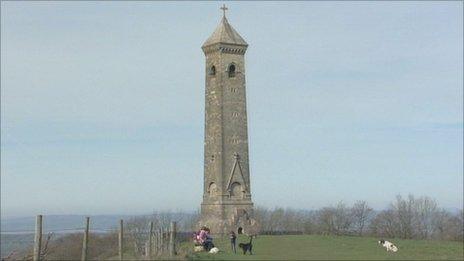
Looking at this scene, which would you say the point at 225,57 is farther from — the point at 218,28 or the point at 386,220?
the point at 386,220

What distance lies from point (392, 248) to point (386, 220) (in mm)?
41400

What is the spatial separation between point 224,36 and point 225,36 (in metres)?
0.08

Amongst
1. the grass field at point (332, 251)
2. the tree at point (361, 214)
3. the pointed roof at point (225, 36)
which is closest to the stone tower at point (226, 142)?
the pointed roof at point (225, 36)

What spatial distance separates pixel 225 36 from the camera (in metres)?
52.3

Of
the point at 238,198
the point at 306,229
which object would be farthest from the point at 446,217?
the point at 238,198

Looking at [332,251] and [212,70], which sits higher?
[212,70]

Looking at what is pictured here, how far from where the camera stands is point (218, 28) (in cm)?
5347

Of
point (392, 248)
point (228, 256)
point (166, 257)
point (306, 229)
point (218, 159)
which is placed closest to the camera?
point (166, 257)

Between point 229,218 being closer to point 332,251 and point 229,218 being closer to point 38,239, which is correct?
point 332,251

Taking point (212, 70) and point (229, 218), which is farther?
point (212, 70)

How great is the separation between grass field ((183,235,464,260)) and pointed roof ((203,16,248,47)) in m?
16.5

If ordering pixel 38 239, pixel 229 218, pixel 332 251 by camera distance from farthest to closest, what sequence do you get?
pixel 229 218
pixel 332 251
pixel 38 239

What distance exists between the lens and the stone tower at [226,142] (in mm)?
50375

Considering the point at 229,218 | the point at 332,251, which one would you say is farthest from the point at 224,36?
the point at 332,251
